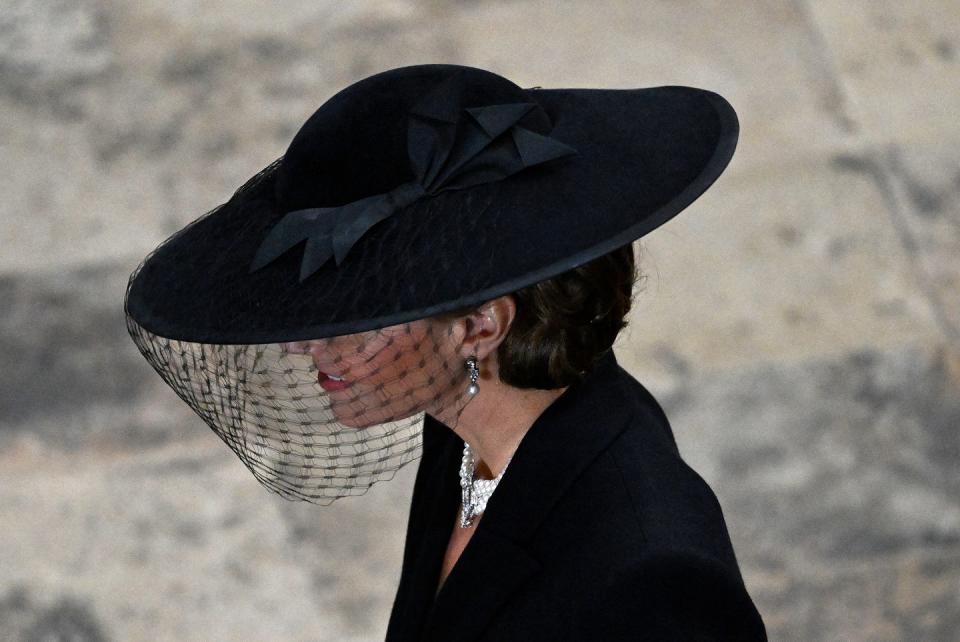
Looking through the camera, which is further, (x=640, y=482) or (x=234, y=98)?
(x=234, y=98)

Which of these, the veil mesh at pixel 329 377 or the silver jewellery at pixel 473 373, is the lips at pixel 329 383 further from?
the silver jewellery at pixel 473 373

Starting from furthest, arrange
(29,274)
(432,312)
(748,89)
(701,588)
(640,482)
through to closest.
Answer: (748,89) < (29,274) < (640,482) < (701,588) < (432,312)

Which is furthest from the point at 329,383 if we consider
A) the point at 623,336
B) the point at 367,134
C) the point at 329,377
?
the point at 623,336

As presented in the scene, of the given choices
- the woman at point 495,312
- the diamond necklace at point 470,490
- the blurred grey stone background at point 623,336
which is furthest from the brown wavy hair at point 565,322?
the blurred grey stone background at point 623,336

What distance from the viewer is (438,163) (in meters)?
1.36

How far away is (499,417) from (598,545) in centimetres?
26

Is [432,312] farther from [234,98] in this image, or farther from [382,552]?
[234,98]

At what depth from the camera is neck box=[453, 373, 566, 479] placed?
1647 mm

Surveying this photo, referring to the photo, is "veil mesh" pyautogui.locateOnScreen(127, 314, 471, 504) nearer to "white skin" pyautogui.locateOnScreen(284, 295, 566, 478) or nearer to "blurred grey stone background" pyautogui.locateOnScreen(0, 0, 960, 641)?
"white skin" pyautogui.locateOnScreen(284, 295, 566, 478)

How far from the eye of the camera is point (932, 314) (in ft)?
12.4

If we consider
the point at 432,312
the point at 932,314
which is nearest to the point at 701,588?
the point at 432,312

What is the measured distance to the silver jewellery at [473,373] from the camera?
1.54 meters

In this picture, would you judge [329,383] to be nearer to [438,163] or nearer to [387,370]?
[387,370]

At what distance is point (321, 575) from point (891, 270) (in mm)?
2072
